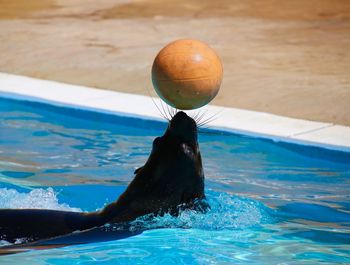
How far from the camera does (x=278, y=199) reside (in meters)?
6.34

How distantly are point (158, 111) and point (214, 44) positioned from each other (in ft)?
8.41

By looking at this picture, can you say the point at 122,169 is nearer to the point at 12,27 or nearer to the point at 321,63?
the point at 321,63

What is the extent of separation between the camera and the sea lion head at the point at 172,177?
190 inches

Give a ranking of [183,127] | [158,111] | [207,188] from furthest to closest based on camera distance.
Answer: [158,111], [207,188], [183,127]

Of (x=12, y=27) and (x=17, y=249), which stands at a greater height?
(x=12, y=27)

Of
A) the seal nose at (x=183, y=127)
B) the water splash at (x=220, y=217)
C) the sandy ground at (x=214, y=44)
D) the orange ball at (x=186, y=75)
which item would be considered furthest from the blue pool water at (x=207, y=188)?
the sandy ground at (x=214, y=44)

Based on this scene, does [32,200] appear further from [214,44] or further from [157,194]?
[214,44]

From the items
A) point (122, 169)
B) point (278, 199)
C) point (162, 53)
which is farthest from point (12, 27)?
point (162, 53)

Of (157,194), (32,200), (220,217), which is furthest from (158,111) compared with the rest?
(157,194)

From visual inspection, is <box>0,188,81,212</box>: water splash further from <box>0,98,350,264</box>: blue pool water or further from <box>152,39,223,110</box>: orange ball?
<box>152,39,223,110</box>: orange ball

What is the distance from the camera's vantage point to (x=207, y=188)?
21.5 feet

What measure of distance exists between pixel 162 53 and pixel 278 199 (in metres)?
1.79

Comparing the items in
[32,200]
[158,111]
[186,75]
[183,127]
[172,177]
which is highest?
[186,75]

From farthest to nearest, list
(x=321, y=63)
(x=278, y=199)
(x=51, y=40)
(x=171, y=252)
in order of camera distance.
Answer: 1. (x=51, y=40)
2. (x=321, y=63)
3. (x=278, y=199)
4. (x=171, y=252)
